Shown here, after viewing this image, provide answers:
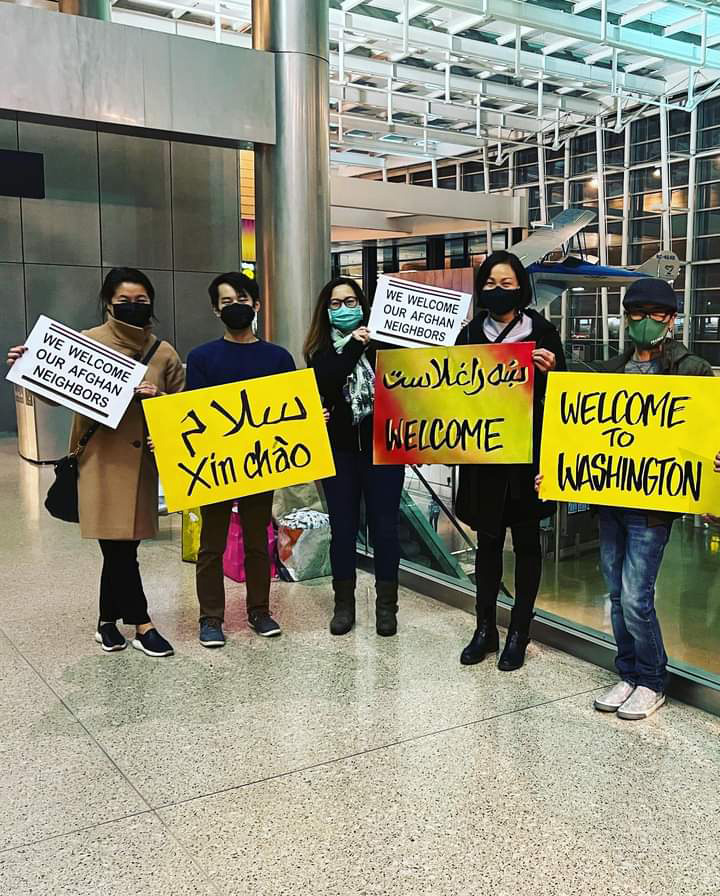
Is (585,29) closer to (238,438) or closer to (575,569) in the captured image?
(575,569)

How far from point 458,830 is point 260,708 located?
95 centimetres

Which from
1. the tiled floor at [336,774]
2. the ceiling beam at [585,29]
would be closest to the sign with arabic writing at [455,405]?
the tiled floor at [336,774]

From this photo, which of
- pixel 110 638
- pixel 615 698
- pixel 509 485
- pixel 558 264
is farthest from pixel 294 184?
pixel 615 698

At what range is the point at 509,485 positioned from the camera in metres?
3.15

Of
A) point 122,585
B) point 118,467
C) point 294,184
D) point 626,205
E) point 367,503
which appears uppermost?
point 626,205

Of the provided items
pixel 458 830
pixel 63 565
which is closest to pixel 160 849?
pixel 458 830

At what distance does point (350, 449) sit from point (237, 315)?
725 millimetres

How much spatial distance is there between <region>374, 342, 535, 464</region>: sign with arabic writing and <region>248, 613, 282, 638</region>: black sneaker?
0.84 meters

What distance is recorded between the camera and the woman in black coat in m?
3.01

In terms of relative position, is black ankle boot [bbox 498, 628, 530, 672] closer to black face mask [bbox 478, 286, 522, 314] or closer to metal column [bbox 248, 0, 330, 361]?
black face mask [bbox 478, 286, 522, 314]

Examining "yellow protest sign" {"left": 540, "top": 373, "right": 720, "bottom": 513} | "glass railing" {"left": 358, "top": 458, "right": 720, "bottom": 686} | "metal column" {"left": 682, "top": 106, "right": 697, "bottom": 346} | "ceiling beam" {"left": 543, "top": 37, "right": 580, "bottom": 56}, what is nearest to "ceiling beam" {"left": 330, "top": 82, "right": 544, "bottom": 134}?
"ceiling beam" {"left": 543, "top": 37, "right": 580, "bottom": 56}

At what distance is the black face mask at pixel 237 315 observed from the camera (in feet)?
10.8

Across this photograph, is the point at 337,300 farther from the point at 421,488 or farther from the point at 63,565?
the point at 63,565

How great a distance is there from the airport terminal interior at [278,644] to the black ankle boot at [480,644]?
0.05 meters
